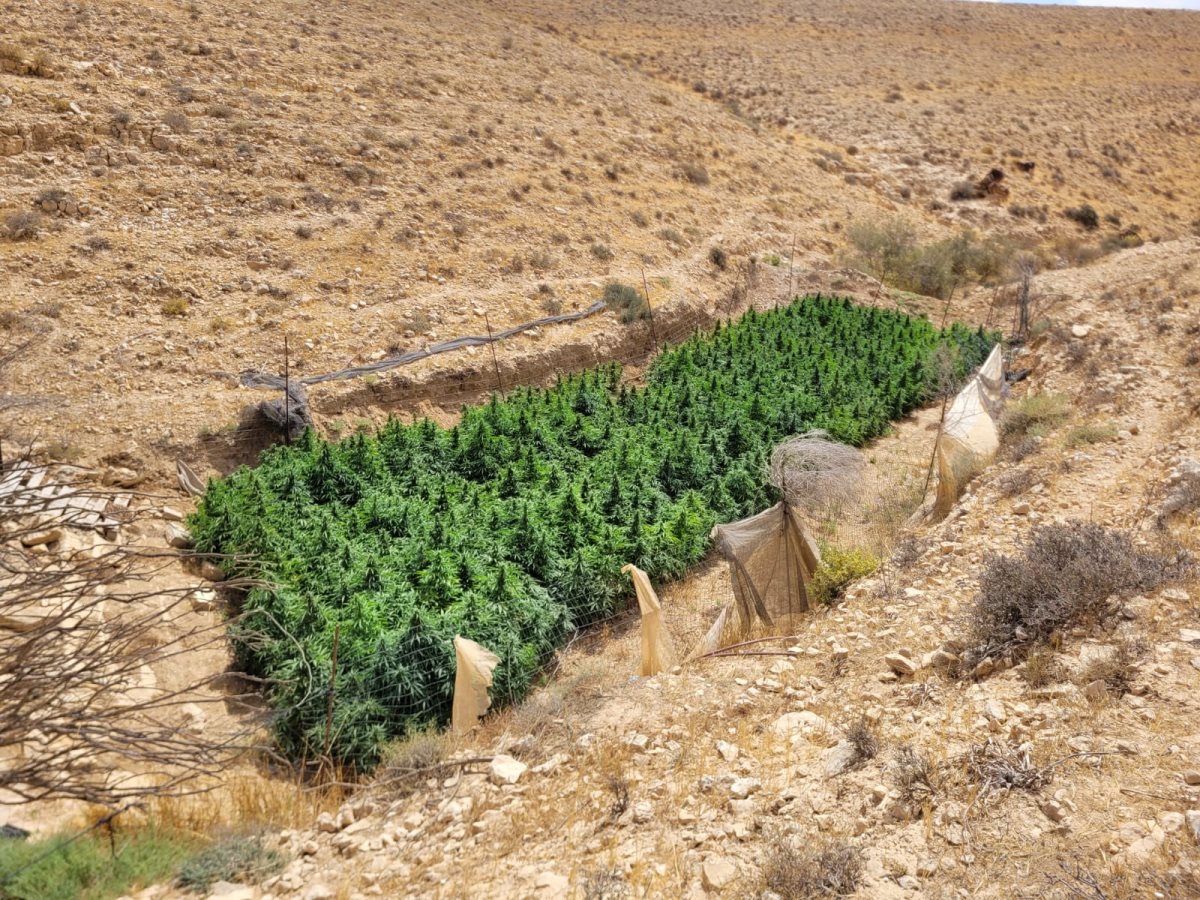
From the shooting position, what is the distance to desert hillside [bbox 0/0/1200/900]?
4.63 metres

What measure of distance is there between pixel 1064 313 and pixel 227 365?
56.5ft

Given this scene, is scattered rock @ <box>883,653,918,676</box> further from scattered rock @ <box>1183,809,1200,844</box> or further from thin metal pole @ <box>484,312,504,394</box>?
thin metal pole @ <box>484,312,504,394</box>

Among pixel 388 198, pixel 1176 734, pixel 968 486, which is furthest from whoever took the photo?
pixel 388 198

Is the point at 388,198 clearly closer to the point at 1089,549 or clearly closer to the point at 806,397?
the point at 806,397

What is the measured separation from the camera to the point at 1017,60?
40.1 metres

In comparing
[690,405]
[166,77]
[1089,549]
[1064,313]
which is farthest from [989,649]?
[166,77]

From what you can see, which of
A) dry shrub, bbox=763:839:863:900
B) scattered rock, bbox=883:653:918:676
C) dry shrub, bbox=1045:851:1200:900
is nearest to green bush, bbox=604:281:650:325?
scattered rock, bbox=883:653:918:676

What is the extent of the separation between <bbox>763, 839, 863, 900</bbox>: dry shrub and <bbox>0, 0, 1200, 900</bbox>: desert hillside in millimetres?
19

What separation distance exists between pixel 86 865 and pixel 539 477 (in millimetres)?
6712

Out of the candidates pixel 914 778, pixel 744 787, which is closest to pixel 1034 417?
pixel 914 778

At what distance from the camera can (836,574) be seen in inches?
334

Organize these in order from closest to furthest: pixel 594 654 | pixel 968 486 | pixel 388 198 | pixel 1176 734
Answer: pixel 1176 734
pixel 594 654
pixel 968 486
pixel 388 198

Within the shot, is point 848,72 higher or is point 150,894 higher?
point 848,72

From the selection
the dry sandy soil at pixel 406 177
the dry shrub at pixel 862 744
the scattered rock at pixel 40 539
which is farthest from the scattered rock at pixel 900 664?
the dry sandy soil at pixel 406 177
